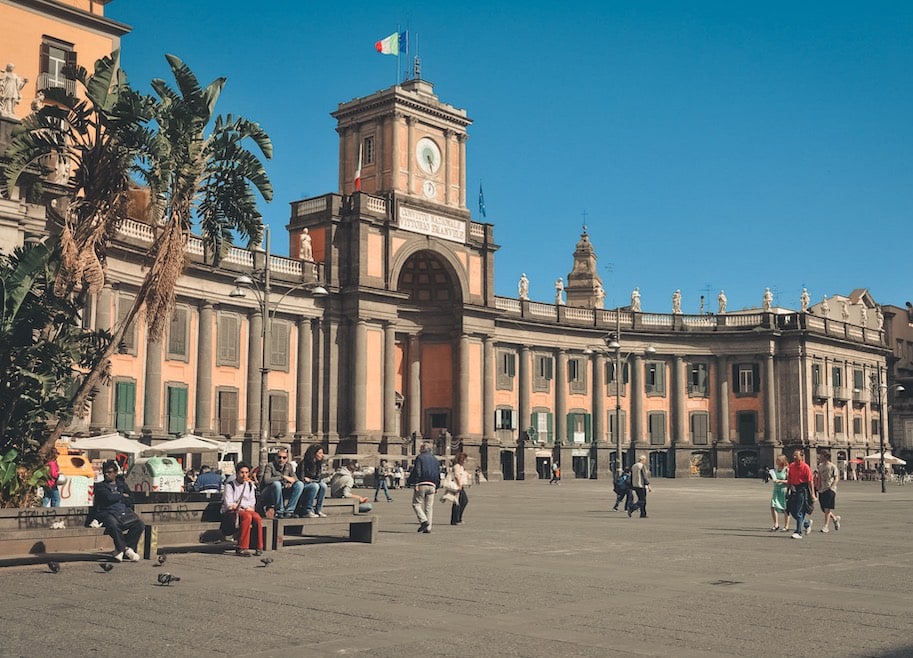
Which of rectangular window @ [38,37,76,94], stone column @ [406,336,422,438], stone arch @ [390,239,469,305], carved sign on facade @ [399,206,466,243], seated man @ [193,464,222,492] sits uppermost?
carved sign on facade @ [399,206,466,243]

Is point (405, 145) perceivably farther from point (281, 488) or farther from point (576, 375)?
point (281, 488)

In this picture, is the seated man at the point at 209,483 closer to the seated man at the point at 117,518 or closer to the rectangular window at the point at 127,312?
the seated man at the point at 117,518

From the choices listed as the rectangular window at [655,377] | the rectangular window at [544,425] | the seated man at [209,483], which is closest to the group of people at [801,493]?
the seated man at [209,483]

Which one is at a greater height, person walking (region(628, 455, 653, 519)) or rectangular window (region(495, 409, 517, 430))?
rectangular window (region(495, 409, 517, 430))

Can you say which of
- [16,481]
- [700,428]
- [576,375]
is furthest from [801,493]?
[700,428]

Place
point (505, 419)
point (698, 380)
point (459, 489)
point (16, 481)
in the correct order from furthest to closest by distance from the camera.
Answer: point (698, 380)
point (505, 419)
point (459, 489)
point (16, 481)

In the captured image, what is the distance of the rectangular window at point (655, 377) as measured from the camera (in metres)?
75.2

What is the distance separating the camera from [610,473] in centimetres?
7269

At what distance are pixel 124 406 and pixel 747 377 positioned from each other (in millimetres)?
47237

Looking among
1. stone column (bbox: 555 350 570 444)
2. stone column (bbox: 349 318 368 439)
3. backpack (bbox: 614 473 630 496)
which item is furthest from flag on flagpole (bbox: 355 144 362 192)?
backpack (bbox: 614 473 630 496)

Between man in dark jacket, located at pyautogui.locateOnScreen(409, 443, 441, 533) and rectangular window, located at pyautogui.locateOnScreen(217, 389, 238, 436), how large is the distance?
1281 inches

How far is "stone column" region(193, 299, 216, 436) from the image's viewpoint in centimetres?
5156

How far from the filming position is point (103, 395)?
44469mm

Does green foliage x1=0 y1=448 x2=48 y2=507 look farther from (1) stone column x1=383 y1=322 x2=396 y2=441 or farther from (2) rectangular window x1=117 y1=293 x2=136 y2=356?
(1) stone column x1=383 y1=322 x2=396 y2=441
